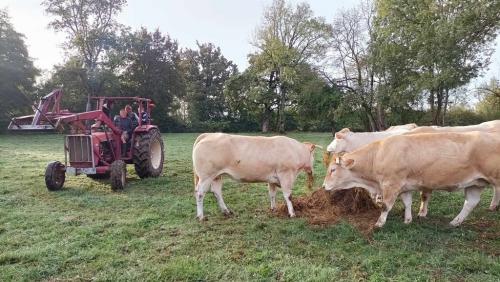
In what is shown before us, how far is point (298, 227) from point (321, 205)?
1306mm

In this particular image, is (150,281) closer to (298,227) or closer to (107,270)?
(107,270)

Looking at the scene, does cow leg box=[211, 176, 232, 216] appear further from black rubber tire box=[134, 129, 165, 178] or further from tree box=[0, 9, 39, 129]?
tree box=[0, 9, 39, 129]

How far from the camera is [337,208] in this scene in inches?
283

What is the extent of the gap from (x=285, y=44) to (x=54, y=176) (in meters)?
33.7

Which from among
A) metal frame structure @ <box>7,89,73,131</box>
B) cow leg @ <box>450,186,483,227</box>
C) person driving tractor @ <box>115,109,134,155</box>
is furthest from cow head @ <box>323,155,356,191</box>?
person driving tractor @ <box>115,109,134,155</box>

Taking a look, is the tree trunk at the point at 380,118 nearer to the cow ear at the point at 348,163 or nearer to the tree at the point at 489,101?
the tree at the point at 489,101

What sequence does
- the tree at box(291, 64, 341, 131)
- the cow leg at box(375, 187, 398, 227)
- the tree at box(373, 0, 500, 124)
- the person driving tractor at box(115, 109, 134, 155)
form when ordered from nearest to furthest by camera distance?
the cow leg at box(375, 187, 398, 227) < the person driving tractor at box(115, 109, 134, 155) < the tree at box(373, 0, 500, 124) < the tree at box(291, 64, 341, 131)

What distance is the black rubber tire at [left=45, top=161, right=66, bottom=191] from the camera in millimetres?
9531

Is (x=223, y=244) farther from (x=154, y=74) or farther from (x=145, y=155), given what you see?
(x=154, y=74)

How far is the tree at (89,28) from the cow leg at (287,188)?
3417cm

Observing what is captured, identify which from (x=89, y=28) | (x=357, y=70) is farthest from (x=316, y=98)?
(x=89, y=28)

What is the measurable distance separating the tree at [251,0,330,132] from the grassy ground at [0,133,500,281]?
31691 mm

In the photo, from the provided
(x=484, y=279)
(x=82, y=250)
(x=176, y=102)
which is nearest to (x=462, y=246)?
(x=484, y=279)

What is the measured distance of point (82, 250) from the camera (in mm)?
5355
